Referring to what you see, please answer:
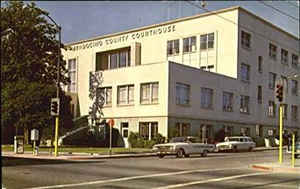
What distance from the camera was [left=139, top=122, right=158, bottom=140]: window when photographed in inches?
1697

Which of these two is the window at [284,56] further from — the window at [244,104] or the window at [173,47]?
the window at [173,47]

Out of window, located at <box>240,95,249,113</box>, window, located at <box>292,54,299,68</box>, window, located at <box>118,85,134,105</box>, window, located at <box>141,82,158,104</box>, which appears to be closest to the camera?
window, located at <box>141,82,158,104</box>

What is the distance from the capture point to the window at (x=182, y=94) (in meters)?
43.1

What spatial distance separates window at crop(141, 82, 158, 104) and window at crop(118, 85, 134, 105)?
1.49 meters

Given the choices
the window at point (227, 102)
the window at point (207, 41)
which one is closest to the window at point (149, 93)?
the window at point (227, 102)

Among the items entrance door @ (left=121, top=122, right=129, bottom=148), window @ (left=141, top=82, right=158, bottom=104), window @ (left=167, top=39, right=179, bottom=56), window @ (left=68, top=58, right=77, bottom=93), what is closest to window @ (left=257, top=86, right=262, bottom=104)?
window @ (left=167, top=39, right=179, bottom=56)

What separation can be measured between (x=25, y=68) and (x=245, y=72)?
25.7 metres

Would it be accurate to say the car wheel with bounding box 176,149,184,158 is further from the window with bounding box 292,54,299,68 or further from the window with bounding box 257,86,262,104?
the window with bounding box 292,54,299,68

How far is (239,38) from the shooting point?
50938mm

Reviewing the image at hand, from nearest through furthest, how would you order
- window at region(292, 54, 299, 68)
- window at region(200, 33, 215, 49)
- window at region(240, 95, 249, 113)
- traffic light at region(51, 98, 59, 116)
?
1. traffic light at region(51, 98, 59, 116)
2. window at region(200, 33, 215, 49)
3. window at region(240, 95, 249, 113)
4. window at region(292, 54, 299, 68)

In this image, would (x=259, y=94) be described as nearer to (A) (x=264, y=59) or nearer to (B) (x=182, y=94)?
(A) (x=264, y=59)

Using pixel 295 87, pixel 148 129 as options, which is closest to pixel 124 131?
pixel 148 129

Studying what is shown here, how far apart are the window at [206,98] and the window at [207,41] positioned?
6.93 meters

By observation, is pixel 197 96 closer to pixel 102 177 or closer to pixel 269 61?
pixel 269 61
